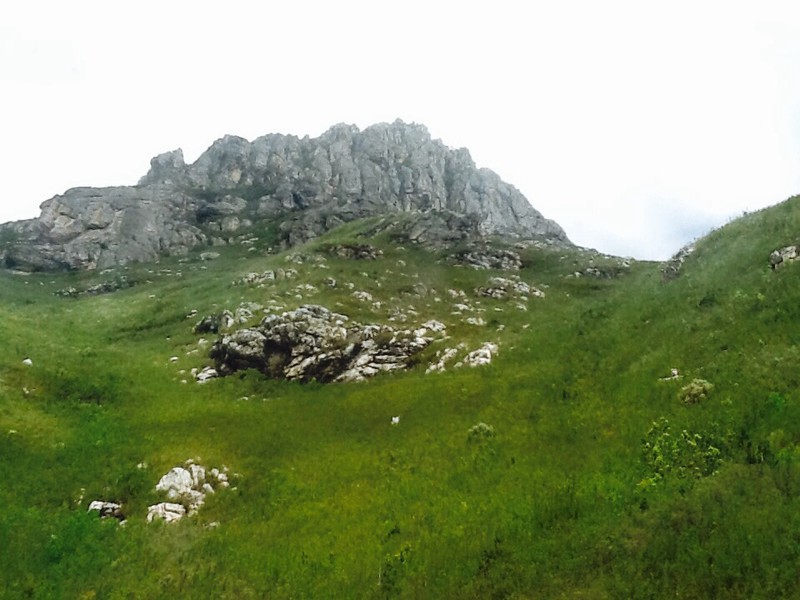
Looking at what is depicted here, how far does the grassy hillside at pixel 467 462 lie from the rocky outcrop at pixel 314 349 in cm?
180

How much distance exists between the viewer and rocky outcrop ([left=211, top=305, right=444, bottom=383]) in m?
37.5

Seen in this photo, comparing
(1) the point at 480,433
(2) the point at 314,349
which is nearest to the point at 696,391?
(1) the point at 480,433

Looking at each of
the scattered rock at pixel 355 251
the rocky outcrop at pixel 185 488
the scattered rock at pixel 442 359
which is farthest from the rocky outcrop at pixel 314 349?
the scattered rock at pixel 355 251

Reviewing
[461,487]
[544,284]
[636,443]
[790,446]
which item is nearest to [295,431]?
[461,487]

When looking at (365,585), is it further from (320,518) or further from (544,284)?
(544,284)

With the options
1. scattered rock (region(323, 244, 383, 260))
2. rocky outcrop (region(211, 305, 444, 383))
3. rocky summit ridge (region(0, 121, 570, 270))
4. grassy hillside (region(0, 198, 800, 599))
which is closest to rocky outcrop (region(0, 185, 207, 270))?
rocky summit ridge (region(0, 121, 570, 270))

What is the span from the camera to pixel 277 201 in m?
141

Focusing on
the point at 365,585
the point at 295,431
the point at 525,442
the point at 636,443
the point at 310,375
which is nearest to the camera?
the point at 365,585

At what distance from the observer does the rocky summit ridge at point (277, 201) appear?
107181 mm

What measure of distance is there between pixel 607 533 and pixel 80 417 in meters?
26.7

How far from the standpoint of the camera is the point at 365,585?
45.4 ft

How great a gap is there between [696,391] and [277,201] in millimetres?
133423

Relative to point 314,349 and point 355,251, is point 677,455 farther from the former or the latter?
point 355,251

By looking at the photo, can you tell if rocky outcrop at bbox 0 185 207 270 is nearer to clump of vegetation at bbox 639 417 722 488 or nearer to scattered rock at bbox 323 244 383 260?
scattered rock at bbox 323 244 383 260
